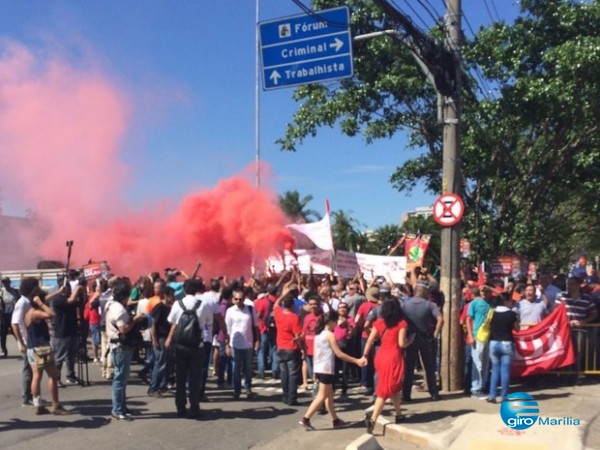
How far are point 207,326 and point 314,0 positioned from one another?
1078 cm

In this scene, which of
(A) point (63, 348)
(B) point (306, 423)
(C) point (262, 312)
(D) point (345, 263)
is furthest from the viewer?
(D) point (345, 263)

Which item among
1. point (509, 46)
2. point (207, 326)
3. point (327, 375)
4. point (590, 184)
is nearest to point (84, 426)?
point (207, 326)

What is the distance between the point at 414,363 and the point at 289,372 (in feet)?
6.11

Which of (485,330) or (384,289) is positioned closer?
(485,330)

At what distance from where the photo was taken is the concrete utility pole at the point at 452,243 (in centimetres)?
1047

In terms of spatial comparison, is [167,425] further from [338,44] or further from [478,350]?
[338,44]

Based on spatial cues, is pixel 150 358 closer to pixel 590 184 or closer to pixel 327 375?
pixel 327 375

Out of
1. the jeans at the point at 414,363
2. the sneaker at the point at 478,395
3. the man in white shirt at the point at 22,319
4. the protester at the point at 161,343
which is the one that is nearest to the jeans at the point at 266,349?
the protester at the point at 161,343

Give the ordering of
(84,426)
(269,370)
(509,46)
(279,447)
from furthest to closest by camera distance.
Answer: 1. (509,46)
2. (269,370)
3. (84,426)
4. (279,447)

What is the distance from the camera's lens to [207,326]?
10164 millimetres

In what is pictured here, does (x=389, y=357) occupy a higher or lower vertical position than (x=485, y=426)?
higher

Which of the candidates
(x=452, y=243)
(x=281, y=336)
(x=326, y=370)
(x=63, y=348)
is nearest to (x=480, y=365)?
(x=452, y=243)

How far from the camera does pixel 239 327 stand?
10180 mm

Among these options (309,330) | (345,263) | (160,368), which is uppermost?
(345,263)
